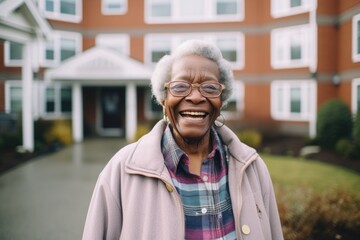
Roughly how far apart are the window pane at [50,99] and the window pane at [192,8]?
5.91 metres

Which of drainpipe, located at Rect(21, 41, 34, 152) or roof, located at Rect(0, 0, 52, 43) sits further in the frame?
drainpipe, located at Rect(21, 41, 34, 152)

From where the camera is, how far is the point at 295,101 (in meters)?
8.25

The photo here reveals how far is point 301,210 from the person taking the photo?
4.19 metres

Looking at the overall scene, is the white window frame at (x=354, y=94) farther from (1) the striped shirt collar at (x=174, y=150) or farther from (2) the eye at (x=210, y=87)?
(2) the eye at (x=210, y=87)

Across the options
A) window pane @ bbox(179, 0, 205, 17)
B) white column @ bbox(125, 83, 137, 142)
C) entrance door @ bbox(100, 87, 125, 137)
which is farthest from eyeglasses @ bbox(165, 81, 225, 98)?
entrance door @ bbox(100, 87, 125, 137)

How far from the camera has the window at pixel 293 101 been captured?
18.8ft

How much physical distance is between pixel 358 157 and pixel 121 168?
261cm

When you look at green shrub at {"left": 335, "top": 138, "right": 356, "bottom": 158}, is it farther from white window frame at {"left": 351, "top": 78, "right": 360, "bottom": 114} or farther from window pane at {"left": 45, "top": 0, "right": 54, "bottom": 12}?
window pane at {"left": 45, "top": 0, "right": 54, "bottom": 12}

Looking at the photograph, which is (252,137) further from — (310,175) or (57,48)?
(57,48)

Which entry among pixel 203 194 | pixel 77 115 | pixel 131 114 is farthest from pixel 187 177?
pixel 131 114

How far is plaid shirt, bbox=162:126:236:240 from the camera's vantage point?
1.76 meters

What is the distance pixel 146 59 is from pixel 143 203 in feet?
52.3

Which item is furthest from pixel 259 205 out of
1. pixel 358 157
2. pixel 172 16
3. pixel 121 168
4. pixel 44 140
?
pixel 172 16

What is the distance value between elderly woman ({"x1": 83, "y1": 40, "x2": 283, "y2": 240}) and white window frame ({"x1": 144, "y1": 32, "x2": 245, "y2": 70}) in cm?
1277
